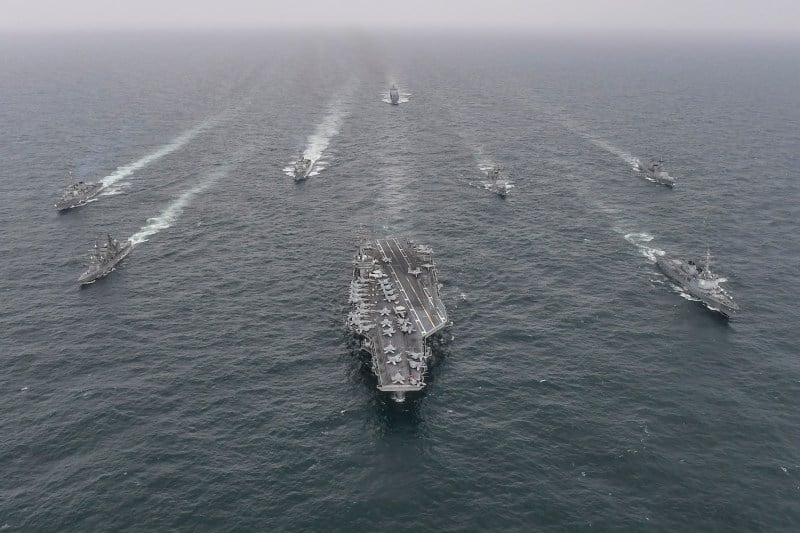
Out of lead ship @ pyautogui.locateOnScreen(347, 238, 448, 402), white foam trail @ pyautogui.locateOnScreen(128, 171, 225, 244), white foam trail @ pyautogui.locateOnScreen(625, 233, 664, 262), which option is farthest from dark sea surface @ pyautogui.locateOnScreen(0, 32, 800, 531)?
lead ship @ pyautogui.locateOnScreen(347, 238, 448, 402)

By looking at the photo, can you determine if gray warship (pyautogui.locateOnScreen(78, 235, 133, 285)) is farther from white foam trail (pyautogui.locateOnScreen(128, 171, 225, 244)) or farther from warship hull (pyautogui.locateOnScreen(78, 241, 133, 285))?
white foam trail (pyautogui.locateOnScreen(128, 171, 225, 244))

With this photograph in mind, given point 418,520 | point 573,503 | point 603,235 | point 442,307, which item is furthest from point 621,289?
point 418,520

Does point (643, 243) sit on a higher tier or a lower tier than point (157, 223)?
lower

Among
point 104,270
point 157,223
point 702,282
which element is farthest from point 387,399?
point 157,223

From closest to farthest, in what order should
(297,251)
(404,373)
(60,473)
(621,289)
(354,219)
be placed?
(60,473), (404,373), (621,289), (297,251), (354,219)

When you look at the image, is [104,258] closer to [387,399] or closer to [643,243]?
[387,399]

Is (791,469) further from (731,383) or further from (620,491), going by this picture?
(620,491)
